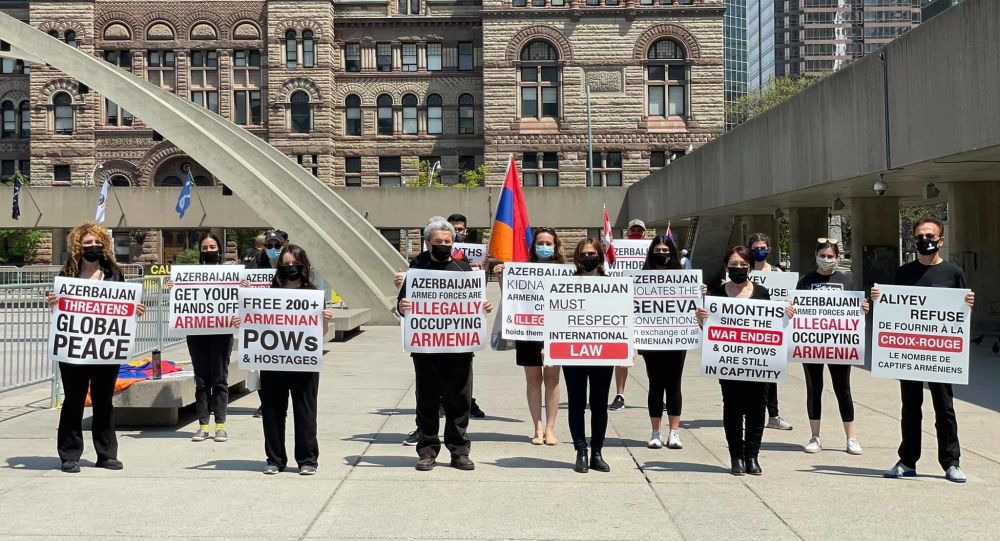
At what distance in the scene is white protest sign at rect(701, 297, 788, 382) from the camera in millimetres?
8336

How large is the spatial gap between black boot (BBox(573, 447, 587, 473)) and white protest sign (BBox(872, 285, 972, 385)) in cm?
238

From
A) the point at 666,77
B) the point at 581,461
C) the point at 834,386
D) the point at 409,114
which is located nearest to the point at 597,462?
the point at 581,461

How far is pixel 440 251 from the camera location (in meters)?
8.55

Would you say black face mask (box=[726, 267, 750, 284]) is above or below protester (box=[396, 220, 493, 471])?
above

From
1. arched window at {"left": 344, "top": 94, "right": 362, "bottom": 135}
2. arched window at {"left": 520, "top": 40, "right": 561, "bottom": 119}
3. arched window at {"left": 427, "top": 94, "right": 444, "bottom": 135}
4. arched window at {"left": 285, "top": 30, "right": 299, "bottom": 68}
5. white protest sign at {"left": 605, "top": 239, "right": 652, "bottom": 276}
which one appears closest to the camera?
white protest sign at {"left": 605, "top": 239, "right": 652, "bottom": 276}

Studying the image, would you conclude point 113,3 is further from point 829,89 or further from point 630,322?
point 630,322

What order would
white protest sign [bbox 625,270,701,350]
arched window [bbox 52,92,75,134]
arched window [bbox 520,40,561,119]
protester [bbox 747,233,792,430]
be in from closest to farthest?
white protest sign [bbox 625,270,701,350]
protester [bbox 747,233,792,430]
arched window [bbox 520,40,561,119]
arched window [bbox 52,92,75,134]

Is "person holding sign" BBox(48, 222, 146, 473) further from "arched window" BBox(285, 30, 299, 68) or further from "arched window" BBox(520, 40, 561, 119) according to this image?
"arched window" BBox(285, 30, 299, 68)

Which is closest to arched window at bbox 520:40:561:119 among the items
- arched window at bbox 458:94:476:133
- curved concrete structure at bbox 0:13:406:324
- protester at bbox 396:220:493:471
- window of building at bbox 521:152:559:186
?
window of building at bbox 521:152:559:186

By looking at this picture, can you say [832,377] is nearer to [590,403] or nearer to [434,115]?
[590,403]

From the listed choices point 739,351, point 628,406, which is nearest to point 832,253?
point 739,351

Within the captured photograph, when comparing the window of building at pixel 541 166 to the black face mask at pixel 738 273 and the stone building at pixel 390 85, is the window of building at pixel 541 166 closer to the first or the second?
the stone building at pixel 390 85

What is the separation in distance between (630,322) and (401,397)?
488cm

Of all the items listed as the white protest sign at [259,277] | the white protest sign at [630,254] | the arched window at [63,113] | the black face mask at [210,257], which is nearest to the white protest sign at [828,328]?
the white protest sign at [259,277]
